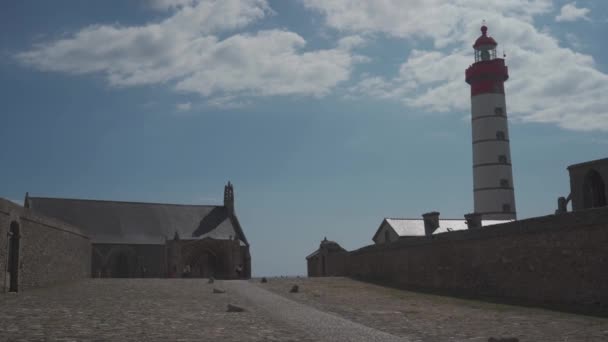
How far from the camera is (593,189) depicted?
1238 inches

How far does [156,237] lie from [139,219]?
110 inches

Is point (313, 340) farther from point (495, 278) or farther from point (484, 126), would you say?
point (484, 126)

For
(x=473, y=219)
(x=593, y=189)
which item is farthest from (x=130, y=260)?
(x=593, y=189)

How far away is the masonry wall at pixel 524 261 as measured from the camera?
18.4 m

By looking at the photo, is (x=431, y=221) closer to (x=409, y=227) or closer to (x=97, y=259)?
(x=409, y=227)

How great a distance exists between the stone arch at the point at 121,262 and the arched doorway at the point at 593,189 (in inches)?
1472

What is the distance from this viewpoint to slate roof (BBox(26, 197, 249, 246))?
2156 inches

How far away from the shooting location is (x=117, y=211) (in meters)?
58.0

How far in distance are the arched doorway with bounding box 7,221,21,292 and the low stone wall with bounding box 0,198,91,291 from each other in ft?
0.41

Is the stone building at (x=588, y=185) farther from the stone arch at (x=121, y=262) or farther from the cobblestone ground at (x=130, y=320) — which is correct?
Answer: the stone arch at (x=121, y=262)

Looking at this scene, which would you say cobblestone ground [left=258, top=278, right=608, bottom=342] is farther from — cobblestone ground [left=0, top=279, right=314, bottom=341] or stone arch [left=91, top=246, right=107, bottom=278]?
stone arch [left=91, top=246, right=107, bottom=278]

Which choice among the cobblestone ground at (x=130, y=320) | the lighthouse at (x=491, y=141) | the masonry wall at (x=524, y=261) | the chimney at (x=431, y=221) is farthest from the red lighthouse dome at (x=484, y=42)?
the cobblestone ground at (x=130, y=320)

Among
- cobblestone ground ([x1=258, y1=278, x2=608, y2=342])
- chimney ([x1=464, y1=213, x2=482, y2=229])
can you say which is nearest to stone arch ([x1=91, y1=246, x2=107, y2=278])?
chimney ([x1=464, y1=213, x2=482, y2=229])

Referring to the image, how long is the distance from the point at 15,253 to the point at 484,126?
118 ft
